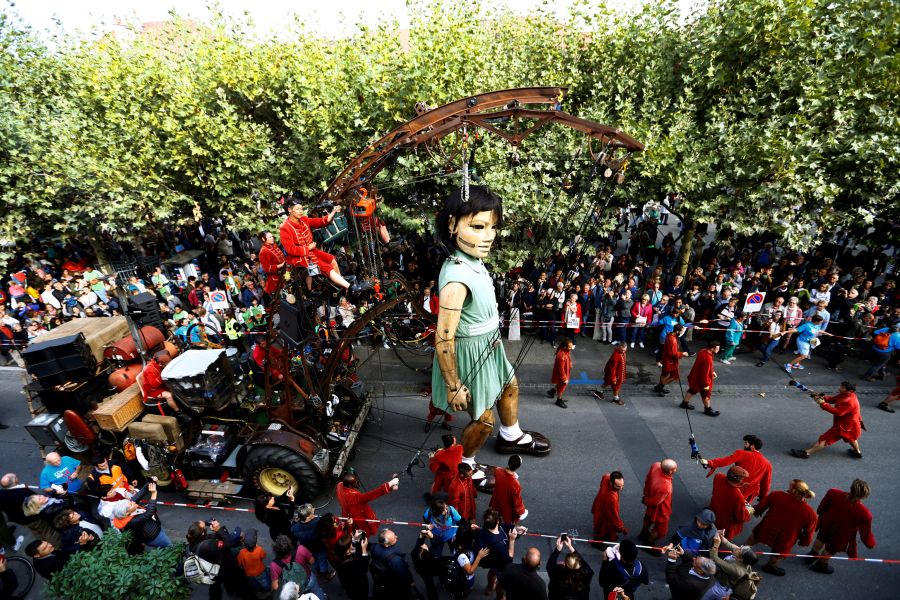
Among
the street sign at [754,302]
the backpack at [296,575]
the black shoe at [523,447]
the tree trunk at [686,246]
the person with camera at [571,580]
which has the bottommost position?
the black shoe at [523,447]

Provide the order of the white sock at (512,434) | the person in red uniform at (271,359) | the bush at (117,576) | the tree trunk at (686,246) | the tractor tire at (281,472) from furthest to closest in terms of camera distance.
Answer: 1. the tree trunk at (686,246)
2. the white sock at (512,434)
3. the person in red uniform at (271,359)
4. the tractor tire at (281,472)
5. the bush at (117,576)

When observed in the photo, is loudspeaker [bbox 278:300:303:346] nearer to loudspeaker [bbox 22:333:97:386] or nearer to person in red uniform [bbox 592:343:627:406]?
loudspeaker [bbox 22:333:97:386]

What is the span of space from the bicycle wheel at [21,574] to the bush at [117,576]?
4.77 feet

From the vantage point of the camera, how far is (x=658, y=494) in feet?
16.3

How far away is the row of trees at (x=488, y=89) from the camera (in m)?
8.32

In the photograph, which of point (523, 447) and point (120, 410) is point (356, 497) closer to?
point (523, 447)

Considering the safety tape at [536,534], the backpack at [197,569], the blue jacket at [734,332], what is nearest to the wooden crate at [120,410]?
the safety tape at [536,534]

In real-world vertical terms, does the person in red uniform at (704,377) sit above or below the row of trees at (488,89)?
below

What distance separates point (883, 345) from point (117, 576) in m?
12.0

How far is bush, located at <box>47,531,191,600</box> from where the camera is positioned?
391 cm

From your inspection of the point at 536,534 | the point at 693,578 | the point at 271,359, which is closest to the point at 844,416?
the point at 693,578

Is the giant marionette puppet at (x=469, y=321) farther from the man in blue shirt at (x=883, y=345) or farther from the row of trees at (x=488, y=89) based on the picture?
the man in blue shirt at (x=883, y=345)

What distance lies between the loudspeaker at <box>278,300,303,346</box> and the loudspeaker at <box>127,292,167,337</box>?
3.31 m

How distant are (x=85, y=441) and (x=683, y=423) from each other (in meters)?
9.16
